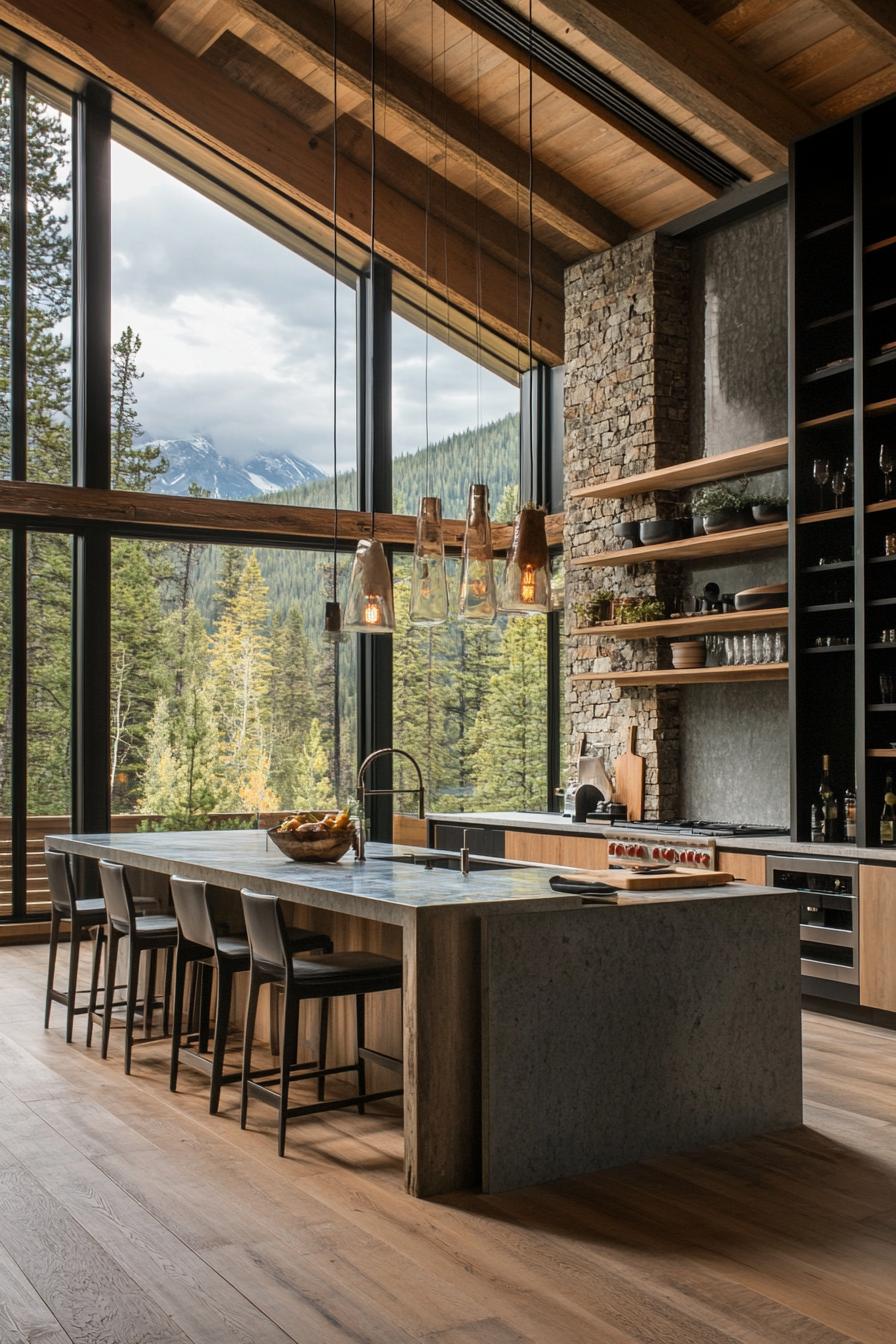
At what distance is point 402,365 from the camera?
385 inches

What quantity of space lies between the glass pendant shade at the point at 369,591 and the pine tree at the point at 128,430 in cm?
417

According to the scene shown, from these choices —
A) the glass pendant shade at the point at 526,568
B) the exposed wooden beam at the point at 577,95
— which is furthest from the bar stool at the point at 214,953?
the exposed wooden beam at the point at 577,95

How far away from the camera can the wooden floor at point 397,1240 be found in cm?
295

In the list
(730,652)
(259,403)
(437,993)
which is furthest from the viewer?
(259,403)

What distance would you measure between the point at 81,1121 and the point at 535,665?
5944 mm

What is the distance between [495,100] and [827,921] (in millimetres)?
5280

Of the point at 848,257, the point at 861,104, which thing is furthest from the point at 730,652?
the point at 861,104

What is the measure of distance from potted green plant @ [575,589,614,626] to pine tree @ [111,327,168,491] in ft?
10.1

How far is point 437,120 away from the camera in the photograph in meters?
8.23

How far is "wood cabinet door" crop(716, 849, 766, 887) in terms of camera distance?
6461 millimetres

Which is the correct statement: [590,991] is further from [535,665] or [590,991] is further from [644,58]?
[535,665]

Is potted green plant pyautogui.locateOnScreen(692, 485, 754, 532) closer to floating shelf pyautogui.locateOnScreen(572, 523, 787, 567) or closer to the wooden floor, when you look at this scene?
floating shelf pyautogui.locateOnScreen(572, 523, 787, 567)

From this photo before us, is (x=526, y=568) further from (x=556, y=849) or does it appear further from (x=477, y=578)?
(x=556, y=849)

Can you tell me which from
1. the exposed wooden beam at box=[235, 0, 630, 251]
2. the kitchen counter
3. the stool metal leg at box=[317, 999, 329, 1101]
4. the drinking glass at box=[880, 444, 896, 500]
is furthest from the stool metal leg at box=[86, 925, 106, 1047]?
the exposed wooden beam at box=[235, 0, 630, 251]
